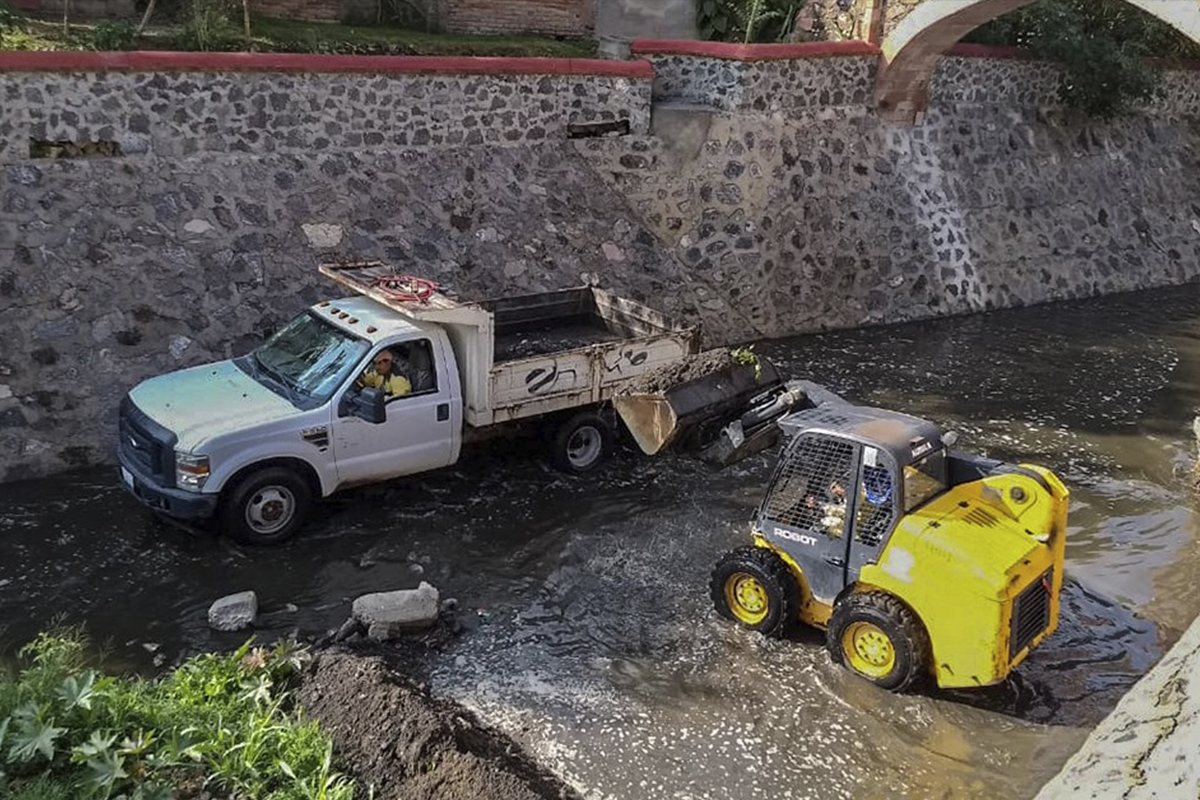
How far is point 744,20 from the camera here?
19.0 metres

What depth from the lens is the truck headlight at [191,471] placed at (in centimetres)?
836

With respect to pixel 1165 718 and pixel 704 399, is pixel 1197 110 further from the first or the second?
pixel 1165 718

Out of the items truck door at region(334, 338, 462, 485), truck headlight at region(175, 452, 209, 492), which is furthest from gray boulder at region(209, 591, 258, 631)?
truck door at region(334, 338, 462, 485)

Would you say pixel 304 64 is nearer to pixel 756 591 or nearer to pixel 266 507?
pixel 266 507

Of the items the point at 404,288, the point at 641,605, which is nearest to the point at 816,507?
the point at 641,605

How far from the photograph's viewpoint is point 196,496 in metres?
8.42

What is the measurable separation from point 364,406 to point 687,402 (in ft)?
9.11

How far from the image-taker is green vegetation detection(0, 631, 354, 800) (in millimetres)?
5469

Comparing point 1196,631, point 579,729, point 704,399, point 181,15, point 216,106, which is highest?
point 181,15

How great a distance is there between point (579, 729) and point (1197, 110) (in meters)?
21.0

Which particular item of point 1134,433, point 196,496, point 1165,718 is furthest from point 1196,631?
point 1134,433

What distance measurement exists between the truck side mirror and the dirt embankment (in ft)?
8.42

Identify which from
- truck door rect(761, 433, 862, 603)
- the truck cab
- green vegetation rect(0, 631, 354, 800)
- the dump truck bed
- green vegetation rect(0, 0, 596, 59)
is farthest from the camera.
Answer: green vegetation rect(0, 0, 596, 59)

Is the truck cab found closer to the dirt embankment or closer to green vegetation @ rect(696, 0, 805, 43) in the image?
the dirt embankment
